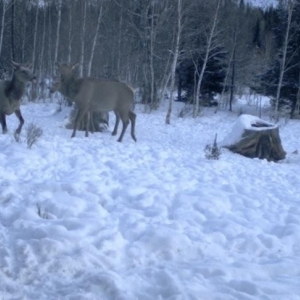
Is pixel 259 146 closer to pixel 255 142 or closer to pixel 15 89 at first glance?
pixel 255 142

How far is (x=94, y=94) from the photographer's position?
11375 millimetres

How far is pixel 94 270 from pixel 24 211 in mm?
1598

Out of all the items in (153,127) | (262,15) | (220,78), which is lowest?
(153,127)

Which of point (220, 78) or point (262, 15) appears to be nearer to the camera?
point (220, 78)

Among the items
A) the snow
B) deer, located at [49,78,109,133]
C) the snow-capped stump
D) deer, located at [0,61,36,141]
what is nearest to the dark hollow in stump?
the snow-capped stump

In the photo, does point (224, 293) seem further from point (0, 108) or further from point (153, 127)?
point (153, 127)

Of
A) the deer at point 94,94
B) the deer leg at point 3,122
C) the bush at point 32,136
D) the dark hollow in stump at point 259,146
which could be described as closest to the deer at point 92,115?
the deer at point 94,94

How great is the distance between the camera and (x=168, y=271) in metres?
4.16

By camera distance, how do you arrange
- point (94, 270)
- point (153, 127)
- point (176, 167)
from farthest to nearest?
point (153, 127) → point (176, 167) → point (94, 270)

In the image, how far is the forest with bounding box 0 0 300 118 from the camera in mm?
22328

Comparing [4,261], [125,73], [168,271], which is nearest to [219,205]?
[168,271]

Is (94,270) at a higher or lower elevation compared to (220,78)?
lower

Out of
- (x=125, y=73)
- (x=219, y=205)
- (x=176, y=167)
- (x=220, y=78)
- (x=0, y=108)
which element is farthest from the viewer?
(x=125, y=73)

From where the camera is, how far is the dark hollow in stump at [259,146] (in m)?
10.8
